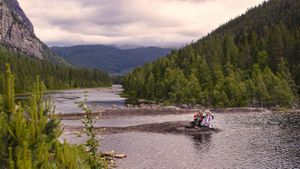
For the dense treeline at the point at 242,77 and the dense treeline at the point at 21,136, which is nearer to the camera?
the dense treeline at the point at 21,136

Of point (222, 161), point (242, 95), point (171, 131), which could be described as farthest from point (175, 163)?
point (242, 95)

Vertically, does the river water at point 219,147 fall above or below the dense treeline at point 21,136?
below

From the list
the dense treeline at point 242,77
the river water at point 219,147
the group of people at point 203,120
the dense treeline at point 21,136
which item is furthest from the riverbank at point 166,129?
the dense treeline at point 21,136

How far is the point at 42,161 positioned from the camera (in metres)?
A: 18.8

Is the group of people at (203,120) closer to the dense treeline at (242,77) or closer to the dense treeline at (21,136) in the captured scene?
the dense treeline at (242,77)

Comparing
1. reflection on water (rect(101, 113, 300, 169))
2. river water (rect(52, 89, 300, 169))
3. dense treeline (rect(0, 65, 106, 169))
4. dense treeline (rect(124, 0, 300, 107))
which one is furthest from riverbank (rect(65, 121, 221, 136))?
dense treeline (rect(0, 65, 106, 169))

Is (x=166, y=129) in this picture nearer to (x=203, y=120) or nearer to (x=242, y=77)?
(x=203, y=120)

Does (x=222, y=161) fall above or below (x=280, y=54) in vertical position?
below

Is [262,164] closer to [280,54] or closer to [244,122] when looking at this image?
[244,122]

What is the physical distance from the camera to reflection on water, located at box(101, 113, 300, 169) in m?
55.4

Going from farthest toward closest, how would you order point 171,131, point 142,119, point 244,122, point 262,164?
point 142,119
point 244,122
point 171,131
point 262,164

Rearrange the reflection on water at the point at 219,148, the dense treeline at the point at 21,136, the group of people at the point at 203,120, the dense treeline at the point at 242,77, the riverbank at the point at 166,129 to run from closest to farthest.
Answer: the dense treeline at the point at 21,136
the reflection on water at the point at 219,148
the riverbank at the point at 166,129
the group of people at the point at 203,120
the dense treeline at the point at 242,77

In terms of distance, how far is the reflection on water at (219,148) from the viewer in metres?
55.4

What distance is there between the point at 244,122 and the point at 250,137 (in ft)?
79.7
